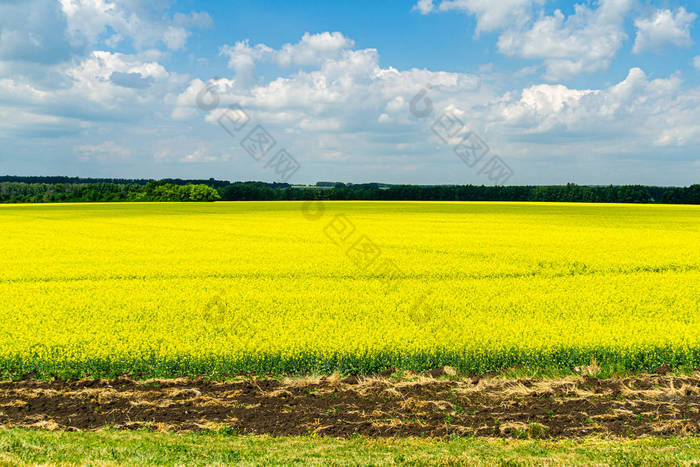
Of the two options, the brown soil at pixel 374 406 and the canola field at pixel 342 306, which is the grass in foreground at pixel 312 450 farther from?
the canola field at pixel 342 306

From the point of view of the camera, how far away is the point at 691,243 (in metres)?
31.3

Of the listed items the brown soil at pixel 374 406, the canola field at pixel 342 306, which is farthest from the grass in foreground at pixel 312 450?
the canola field at pixel 342 306

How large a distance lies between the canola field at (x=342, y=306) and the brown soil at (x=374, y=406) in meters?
0.78

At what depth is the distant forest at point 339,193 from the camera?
92438 millimetres

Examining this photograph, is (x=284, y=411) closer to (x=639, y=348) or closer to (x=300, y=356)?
(x=300, y=356)

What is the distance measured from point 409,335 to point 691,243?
90.6 feet

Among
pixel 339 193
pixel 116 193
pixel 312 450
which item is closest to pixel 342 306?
pixel 312 450

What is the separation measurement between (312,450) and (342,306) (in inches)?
324

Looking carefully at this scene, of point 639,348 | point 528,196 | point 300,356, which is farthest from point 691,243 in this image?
point 528,196

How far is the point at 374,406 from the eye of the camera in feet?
29.4

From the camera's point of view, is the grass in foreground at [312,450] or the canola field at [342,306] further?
the canola field at [342,306]

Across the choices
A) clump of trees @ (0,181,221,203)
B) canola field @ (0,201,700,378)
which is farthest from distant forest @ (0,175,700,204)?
canola field @ (0,201,700,378)

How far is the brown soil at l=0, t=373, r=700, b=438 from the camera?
26.8ft

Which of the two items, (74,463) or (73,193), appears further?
(73,193)
